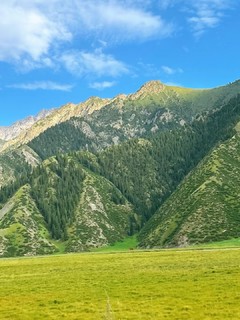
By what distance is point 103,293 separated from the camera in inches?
1973

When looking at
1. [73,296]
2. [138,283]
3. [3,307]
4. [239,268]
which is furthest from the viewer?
[239,268]

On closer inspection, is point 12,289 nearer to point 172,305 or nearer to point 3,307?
point 3,307

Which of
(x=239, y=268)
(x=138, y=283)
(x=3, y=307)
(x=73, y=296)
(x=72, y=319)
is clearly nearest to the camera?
(x=72, y=319)

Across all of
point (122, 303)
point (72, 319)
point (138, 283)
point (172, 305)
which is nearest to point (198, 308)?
point (172, 305)

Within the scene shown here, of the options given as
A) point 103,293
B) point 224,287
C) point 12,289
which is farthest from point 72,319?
point 12,289

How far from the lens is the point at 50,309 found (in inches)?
1689

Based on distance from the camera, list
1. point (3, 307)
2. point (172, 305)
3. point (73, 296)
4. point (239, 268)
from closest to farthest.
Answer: point (172, 305) → point (3, 307) → point (73, 296) → point (239, 268)

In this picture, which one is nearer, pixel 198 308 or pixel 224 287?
pixel 198 308

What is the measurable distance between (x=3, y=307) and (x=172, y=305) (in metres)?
17.6

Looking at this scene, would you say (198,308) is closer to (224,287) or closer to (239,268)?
(224,287)

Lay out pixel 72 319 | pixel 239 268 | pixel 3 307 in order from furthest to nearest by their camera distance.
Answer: pixel 239 268
pixel 3 307
pixel 72 319

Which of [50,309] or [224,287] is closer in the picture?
[50,309]

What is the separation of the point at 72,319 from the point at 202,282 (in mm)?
20569

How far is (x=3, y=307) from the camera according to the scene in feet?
149
